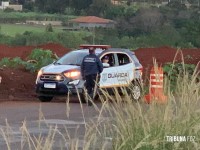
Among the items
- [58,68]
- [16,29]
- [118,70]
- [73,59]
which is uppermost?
Answer: [73,59]

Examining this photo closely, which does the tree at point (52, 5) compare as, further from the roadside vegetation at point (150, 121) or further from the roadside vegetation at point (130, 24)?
the roadside vegetation at point (150, 121)

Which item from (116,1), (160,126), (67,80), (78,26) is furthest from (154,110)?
(116,1)

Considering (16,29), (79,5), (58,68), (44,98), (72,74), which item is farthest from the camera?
(79,5)

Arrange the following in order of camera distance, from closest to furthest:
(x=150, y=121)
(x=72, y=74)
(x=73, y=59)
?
(x=150, y=121) < (x=72, y=74) < (x=73, y=59)

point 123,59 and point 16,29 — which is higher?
point 123,59

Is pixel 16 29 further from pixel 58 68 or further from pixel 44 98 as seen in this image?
pixel 58 68

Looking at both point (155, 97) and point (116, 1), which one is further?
point (116, 1)

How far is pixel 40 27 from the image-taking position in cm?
4878

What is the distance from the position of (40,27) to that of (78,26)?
5.21 m

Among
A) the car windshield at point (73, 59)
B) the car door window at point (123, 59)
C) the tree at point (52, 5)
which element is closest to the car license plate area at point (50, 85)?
the car windshield at point (73, 59)

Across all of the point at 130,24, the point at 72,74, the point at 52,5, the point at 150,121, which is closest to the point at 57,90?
the point at 72,74

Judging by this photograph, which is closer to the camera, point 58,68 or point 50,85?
point 50,85

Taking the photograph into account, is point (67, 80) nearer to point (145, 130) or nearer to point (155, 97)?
point (155, 97)

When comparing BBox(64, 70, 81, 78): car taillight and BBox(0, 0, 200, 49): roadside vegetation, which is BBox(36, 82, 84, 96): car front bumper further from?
BBox(0, 0, 200, 49): roadside vegetation
